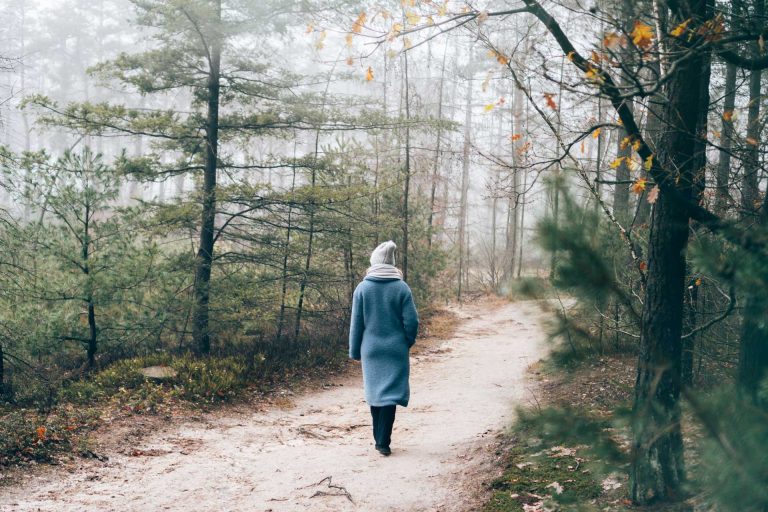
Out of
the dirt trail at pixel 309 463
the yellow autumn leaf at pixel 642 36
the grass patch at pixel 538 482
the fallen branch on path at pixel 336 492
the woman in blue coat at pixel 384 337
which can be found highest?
the yellow autumn leaf at pixel 642 36

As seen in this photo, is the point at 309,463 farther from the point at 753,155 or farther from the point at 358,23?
the point at 753,155

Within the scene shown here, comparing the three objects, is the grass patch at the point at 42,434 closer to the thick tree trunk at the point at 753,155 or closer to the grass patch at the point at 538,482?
the grass patch at the point at 538,482

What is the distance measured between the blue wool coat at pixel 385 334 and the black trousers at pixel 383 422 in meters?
0.13

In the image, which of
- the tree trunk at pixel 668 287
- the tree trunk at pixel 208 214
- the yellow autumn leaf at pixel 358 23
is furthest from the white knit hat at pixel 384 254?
the tree trunk at pixel 208 214

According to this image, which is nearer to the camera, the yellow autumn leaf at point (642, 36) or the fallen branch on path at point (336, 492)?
the yellow autumn leaf at point (642, 36)

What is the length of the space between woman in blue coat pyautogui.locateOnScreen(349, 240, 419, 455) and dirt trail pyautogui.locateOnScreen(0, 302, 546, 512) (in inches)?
21.2

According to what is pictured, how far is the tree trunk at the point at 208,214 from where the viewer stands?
34.9 ft

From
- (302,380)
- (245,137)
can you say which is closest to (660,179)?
(302,380)

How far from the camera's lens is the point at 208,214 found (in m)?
10.7

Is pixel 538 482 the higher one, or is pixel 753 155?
pixel 753 155

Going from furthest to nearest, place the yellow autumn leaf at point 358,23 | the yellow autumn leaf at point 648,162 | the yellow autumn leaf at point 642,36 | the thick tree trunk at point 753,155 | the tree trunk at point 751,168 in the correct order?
the tree trunk at point 751,168
the yellow autumn leaf at point 358,23
the thick tree trunk at point 753,155
the yellow autumn leaf at point 648,162
the yellow autumn leaf at point 642,36

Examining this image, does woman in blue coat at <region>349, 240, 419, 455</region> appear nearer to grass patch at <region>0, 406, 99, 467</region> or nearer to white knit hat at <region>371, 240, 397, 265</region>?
white knit hat at <region>371, 240, 397, 265</region>

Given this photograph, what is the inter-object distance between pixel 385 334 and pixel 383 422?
3.21 feet

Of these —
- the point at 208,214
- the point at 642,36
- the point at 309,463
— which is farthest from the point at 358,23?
the point at 208,214
